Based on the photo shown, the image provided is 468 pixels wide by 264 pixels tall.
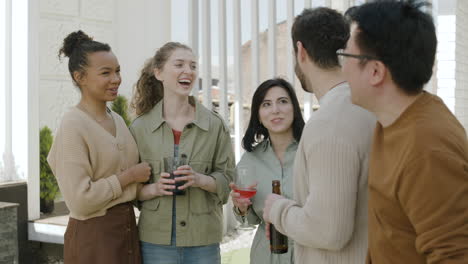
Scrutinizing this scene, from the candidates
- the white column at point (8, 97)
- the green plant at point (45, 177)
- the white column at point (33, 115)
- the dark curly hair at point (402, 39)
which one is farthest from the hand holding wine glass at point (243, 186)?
the green plant at point (45, 177)

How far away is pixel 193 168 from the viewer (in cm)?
241

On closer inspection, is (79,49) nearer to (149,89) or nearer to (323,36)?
(149,89)

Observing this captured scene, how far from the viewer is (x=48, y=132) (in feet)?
18.2

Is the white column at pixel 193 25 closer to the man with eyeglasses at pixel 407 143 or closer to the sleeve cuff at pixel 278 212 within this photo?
the sleeve cuff at pixel 278 212

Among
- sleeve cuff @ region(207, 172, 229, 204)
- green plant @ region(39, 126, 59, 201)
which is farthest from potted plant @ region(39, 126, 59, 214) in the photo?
sleeve cuff @ region(207, 172, 229, 204)

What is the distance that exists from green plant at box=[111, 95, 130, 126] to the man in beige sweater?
15.3ft

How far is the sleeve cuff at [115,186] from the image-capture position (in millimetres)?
2172

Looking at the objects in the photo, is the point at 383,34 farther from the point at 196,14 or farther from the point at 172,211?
the point at 196,14

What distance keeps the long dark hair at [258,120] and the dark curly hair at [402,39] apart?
3.95ft

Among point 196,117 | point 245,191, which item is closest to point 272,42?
point 196,117

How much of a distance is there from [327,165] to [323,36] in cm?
43

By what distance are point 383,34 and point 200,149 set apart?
1.33 m

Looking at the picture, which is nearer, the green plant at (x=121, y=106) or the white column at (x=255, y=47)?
the white column at (x=255, y=47)

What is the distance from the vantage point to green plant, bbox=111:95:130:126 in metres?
6.05
